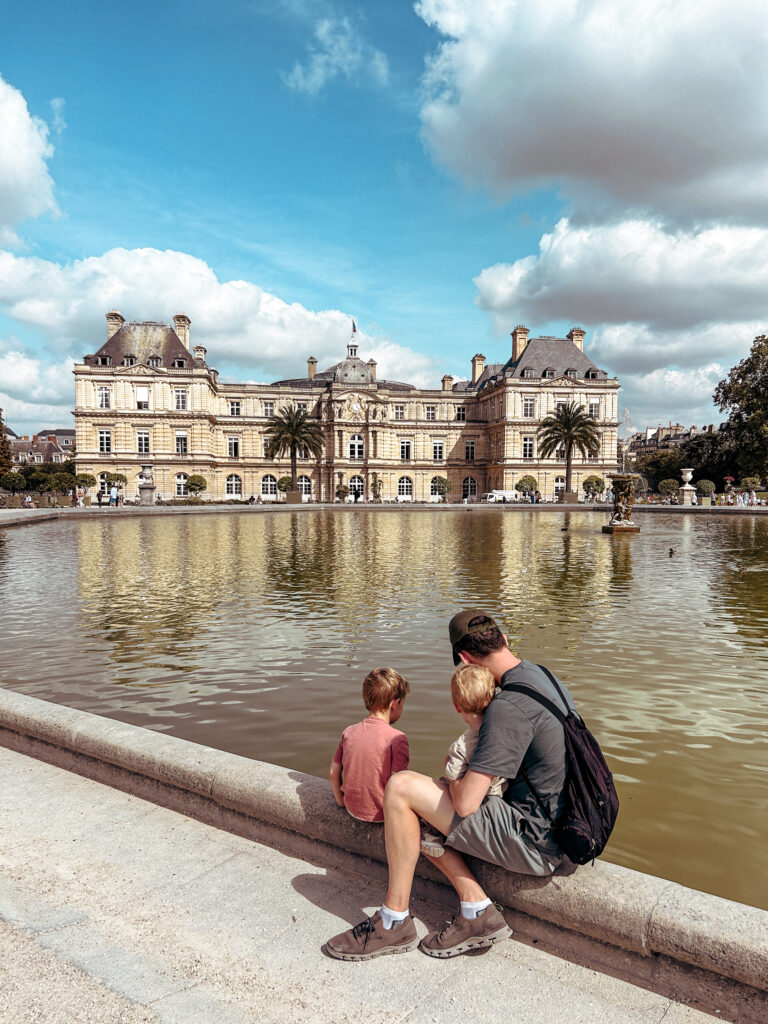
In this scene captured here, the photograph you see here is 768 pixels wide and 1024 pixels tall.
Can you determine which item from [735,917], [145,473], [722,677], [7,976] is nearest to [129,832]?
[7,976]

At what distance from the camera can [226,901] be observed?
11.0ft

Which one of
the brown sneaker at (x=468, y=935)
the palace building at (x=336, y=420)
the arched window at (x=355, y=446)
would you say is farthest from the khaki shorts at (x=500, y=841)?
the arched window at (x=355, y=446)

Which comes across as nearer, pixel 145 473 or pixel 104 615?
pixel 104 615

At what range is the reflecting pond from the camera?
5344 millimetres

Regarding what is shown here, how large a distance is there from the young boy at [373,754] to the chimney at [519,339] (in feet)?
245

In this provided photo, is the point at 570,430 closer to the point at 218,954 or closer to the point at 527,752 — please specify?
the point at 527,752

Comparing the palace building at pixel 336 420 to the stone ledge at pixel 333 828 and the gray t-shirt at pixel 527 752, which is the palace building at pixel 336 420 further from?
the gray t-shirt at pixel 527 752

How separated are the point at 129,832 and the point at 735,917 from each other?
→ 3.26 metres

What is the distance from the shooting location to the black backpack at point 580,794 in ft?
10.0

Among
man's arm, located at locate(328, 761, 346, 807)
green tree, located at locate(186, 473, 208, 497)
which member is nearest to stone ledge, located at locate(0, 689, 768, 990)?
man's arm, located at locate(328, 761, 346, 807)

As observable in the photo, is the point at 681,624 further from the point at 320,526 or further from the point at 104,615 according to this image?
the point at 320,526

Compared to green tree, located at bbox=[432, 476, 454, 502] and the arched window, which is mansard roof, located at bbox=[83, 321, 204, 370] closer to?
the arched window

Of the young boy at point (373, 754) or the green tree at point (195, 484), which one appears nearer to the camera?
the young boy at point (373, 754)

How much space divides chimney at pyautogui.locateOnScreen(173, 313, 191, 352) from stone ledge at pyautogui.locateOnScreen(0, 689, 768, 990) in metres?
67.3
